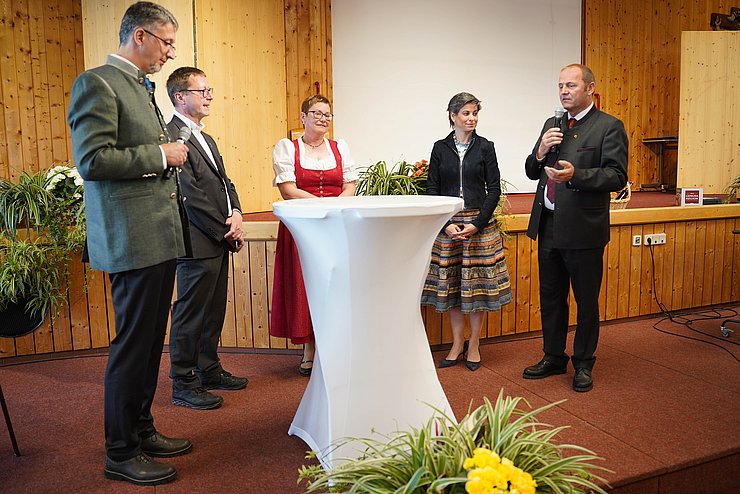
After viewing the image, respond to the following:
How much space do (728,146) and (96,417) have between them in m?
6.13

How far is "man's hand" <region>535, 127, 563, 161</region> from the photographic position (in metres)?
2.94

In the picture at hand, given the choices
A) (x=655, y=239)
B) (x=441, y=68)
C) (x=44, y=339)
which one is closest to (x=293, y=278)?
(x=44, y=339)

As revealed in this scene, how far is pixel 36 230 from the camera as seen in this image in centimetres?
344

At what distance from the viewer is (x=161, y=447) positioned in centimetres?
232

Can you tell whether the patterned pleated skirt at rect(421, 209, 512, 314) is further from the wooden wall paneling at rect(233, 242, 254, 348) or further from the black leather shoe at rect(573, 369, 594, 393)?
the wooden wall paneling at rect(233, 242, 254, 348)

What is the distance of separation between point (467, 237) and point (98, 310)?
83.7 inches

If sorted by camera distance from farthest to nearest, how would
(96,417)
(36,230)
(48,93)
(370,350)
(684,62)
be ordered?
1. (684,62)
2. (48,93)
3. (36,230)
4. (96,417)
5. (370,350)

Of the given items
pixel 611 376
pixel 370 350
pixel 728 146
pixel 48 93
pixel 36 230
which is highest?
pixel 48 93

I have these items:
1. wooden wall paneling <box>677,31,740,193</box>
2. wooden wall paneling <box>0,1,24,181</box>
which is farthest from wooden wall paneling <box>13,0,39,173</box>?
wooden wall paneling <box>677,31,740,193</box>

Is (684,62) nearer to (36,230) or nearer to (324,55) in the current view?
(324,55)

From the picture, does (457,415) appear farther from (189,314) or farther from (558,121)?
(558,121)

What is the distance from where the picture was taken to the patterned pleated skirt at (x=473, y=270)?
3301 millimetres

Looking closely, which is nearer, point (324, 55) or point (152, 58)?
Answer: point (152, 58)

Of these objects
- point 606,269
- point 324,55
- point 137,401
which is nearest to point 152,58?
point 137,401
